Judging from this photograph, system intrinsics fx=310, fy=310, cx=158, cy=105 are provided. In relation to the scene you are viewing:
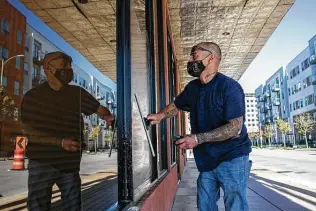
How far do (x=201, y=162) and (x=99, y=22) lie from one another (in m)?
1.39

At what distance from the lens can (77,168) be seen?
1582mm

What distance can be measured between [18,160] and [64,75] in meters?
0.51

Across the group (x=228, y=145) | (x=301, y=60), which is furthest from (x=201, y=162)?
(x=301, y=60)

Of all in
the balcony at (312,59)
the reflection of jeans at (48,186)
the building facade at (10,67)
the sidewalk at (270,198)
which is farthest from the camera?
the balcony at (312,59)

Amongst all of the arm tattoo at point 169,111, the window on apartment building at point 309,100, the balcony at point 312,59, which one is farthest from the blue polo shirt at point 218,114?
the window on apartment building at point 309,100

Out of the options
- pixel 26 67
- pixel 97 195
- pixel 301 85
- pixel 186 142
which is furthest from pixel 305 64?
pixel 26 67

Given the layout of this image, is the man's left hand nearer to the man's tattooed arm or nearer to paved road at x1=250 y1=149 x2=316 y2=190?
the man's tattooed arm

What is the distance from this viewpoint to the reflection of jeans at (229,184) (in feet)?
7.99

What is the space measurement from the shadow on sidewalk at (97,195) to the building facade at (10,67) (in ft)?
1.72

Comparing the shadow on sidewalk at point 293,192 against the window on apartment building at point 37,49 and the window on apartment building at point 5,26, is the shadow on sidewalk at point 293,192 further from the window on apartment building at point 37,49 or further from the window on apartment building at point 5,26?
the window on apartment building at point 5,26

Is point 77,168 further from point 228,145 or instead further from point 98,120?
point 228,145

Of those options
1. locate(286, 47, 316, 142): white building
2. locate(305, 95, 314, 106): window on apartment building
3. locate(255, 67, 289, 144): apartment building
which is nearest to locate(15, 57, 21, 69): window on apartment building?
locate(286, 47, 316, 142): white building

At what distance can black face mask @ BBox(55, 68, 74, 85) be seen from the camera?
1339 millimetres

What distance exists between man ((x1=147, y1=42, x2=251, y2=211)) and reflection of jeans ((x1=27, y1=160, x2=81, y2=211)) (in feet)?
2.81
